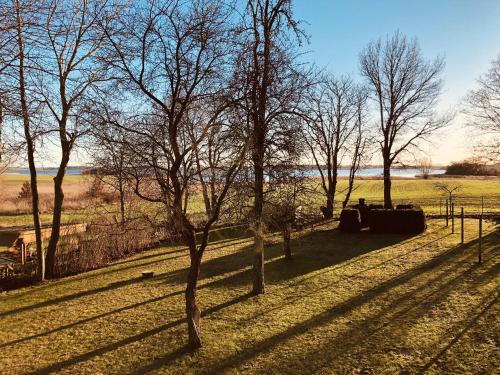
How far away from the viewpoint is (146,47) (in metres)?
6.56

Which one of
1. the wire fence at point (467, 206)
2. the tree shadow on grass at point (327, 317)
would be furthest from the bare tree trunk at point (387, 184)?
the tree shadow on grass at point (327, 317)

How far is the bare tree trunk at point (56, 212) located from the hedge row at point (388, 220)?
1359 centimetres

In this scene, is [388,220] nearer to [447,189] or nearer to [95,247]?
[447,189]

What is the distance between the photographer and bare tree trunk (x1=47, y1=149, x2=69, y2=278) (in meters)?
12.9

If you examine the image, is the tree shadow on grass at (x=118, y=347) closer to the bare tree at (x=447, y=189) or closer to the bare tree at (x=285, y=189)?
the bare tree at (x=285, y=189)

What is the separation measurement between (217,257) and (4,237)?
11122mm

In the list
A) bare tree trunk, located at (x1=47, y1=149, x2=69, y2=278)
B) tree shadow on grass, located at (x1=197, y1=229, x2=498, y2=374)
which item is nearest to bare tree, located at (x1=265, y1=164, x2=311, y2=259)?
tree shadow on grass, located at (x1=197, y1=229, x2=498, y2=374)

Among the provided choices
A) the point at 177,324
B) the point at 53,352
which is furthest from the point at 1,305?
the point at 177,324

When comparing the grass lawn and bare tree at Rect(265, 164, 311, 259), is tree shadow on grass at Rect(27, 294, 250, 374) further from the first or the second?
bare tree at Rect(265, 164, 311, 259)

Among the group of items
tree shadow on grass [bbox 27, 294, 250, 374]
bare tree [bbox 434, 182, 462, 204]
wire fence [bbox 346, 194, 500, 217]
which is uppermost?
bare tree [bbox 434, 182, 462, 204]

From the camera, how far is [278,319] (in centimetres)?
835

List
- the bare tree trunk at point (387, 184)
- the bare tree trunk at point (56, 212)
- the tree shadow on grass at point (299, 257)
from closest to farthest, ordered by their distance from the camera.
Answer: the tree shadow on grass at point (299, 257), the bare tree trunk at point (56, 212), the bare tree trunk at point (387, 184)

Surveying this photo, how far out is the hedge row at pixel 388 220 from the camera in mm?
19234

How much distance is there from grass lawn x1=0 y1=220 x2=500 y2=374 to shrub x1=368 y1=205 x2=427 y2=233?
15.1 feet
